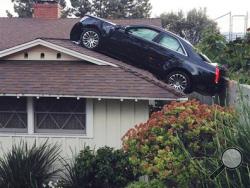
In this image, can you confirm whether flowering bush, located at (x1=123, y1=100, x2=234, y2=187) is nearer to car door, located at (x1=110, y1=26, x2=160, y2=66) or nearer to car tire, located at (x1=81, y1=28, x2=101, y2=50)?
car door, located at (x1=110, y1=26, x2=160, y2=66)

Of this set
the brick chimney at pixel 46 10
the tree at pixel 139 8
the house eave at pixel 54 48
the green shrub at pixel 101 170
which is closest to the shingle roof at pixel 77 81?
the house eave at pixel 54 48

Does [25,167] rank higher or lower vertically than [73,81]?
lower

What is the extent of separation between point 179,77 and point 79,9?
38915mm

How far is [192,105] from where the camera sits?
7.18 metres

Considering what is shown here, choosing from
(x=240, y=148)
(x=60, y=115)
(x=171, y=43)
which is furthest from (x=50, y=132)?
(x=240, y=148)

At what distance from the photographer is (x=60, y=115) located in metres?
10.0

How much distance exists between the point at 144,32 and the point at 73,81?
11.1ft

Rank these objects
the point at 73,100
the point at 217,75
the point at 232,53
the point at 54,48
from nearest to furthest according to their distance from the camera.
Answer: the point at 73,100, the point at 54,48, the point at 217,75, the point at 232,53

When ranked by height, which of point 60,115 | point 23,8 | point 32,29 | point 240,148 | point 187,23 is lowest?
point 240,148

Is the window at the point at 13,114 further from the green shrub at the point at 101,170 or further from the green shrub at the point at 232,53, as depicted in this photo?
the green shrub at the point at 232,53

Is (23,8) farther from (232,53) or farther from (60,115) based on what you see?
(60,115)

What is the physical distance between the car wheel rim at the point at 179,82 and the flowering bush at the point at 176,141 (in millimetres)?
4488

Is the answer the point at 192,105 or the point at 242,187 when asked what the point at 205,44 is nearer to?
the point at 192,105

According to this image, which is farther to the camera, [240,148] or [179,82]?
[179,82]
